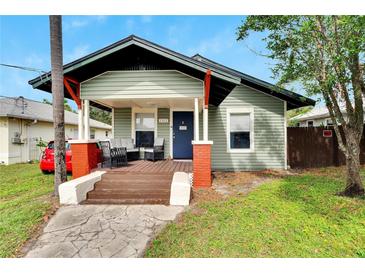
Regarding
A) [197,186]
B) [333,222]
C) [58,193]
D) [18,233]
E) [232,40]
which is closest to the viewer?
[18,233]

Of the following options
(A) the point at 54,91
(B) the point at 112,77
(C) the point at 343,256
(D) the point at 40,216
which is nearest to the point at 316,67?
(C) the point at 343,256

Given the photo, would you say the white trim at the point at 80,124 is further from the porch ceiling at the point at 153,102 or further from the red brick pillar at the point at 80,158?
the porch ceiling at the point at 153,102

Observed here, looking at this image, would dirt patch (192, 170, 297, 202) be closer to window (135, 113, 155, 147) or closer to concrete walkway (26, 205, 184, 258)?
concrete walkway (26, 205, 184, 258)

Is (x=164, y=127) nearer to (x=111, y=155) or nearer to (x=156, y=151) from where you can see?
(x=156, y=151)

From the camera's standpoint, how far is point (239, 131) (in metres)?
8.73

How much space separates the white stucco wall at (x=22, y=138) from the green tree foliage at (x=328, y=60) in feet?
47.4

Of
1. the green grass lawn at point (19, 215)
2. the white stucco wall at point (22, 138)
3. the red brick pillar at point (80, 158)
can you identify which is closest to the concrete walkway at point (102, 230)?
the green grass lawn at point (19, 215)

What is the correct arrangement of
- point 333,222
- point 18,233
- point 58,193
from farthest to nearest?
point 58,193, point 333,222, point 18,233

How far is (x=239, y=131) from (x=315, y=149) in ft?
12.2

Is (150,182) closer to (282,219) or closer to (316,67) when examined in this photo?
(282,219)

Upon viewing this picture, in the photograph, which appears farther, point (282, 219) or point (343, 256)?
point (282, 219)

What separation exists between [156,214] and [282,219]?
2405 millimetres
